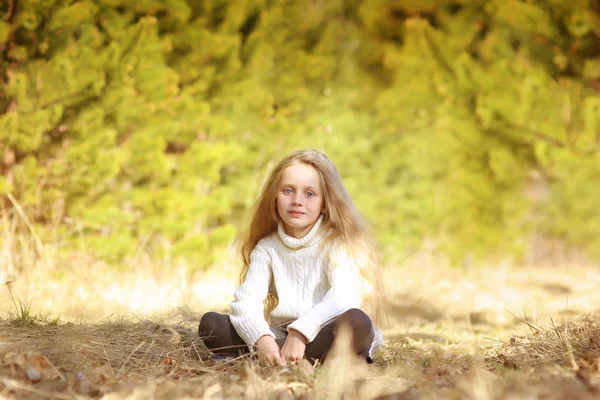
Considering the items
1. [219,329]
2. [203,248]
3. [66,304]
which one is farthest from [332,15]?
[219,329]

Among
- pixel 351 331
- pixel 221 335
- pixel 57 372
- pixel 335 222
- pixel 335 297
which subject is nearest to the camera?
pixel 57 372

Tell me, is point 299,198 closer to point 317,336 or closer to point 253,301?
point 253,301

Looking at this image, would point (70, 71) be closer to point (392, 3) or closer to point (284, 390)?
point (284, 390)

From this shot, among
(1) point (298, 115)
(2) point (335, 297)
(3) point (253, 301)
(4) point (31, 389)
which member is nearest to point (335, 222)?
(2) point (335, 297)

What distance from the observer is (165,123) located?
540cm

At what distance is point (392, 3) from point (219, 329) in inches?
240

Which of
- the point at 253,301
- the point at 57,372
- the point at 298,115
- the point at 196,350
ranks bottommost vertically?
the point at 196,350

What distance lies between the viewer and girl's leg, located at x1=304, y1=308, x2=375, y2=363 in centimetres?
254

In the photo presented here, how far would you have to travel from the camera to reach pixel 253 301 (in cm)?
274

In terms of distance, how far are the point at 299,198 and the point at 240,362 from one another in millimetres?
724

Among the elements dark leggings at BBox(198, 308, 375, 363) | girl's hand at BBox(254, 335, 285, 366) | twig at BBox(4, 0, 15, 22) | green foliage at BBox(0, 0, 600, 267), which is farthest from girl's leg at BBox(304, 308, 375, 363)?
twig at BBox(4, 0, 15, 22)

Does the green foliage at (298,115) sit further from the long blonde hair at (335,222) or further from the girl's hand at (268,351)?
the girl's hand at (268,351)

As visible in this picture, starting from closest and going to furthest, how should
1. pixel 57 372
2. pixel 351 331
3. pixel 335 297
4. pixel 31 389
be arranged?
1. pixel 31 389
2. pixel 57 372
3. pixel 351 331
4. pixel 335 297

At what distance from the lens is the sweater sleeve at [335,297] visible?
8.41ft
